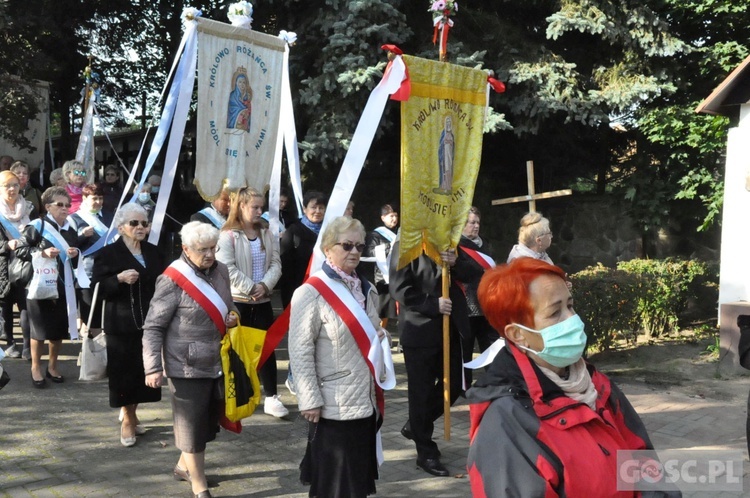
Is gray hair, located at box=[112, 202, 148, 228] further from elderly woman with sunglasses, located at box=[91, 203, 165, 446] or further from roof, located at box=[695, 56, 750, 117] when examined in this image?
roof, located at box=[695, 56, 750, 117]

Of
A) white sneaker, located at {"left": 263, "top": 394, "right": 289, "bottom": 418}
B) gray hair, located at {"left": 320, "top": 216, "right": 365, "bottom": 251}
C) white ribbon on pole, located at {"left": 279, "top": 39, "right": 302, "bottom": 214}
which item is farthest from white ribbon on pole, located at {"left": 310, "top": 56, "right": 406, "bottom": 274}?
white sneaker, located at {"left": 263, "top": 394, "right": 289, "bottom": 418}

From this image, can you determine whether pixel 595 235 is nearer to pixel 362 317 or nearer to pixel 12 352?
pixel 12 352

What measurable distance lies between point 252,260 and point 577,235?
8.41 meters

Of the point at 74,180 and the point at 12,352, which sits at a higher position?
the point at 74,180

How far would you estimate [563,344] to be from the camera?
247cm

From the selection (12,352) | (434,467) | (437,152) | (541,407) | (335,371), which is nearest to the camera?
(541,407)

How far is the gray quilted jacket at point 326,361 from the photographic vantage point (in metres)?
4.11

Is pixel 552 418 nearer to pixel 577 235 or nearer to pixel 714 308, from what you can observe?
Answer: pixel 714 308

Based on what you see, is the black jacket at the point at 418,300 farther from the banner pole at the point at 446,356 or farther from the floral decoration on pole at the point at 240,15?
the floral decoration on pole at the point at 240,15

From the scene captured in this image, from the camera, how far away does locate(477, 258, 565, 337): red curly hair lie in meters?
2.57

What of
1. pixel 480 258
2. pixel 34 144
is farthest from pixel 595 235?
pixel 34 144

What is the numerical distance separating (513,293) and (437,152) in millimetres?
3343

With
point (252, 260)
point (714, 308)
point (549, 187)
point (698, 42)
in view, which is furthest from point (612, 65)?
point (252, 260)

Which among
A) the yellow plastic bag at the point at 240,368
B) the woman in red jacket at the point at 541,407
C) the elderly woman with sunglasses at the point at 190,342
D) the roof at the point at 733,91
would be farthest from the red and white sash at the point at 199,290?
the roof at the point at 733,91
